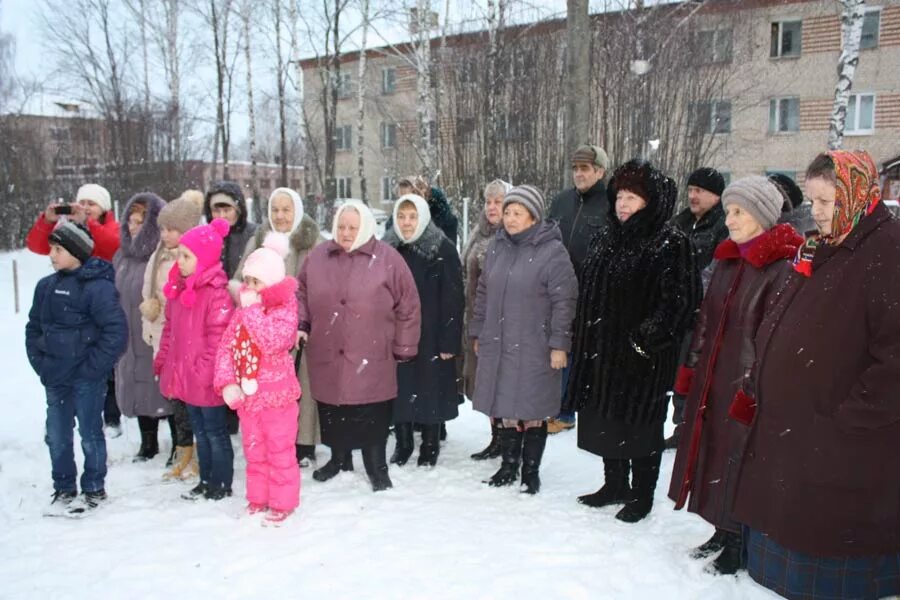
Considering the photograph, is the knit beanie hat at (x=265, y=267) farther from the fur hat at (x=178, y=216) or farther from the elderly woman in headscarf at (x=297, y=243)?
the fur hat at (x=178, y=216)

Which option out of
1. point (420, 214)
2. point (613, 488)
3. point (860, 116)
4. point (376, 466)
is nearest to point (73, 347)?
point (376, 466)

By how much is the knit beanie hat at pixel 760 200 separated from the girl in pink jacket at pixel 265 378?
8.12 ft

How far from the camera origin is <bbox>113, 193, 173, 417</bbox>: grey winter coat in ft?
15.8

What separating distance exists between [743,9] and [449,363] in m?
18.7

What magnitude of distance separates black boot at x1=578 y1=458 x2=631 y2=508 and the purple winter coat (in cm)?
142

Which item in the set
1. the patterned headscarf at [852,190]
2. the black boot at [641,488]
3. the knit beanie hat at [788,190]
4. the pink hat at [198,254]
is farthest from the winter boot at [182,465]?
the knit beanie hat at [788,190]

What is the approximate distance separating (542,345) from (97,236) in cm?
362

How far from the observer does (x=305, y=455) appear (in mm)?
4922

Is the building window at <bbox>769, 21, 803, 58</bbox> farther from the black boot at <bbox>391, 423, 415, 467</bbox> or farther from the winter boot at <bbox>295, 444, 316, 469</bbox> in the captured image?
the winter boot at <bbox>295, 444, 316, 469</bbox>

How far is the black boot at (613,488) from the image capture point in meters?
4.15

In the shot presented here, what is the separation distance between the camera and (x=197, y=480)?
453cm

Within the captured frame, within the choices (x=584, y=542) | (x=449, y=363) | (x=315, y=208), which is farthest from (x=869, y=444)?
(x=315, y=208)

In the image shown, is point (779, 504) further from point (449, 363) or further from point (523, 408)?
point (449, 363)

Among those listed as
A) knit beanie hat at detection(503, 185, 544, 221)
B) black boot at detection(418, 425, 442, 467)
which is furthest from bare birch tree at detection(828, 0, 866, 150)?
black boot at detection(418, 425, 442, 467)
